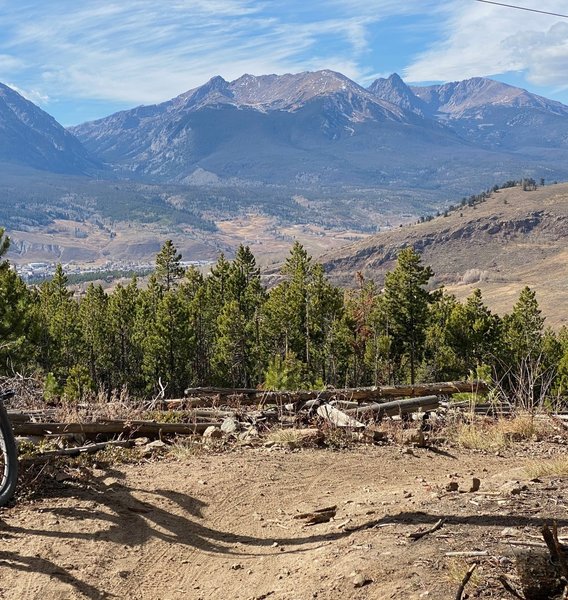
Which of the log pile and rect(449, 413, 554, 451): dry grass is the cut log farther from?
rect(449, 413, 554, 451): dry grass

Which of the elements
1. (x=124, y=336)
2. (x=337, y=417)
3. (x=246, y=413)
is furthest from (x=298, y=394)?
(x=124, y=336)

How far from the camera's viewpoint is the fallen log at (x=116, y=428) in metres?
7.97

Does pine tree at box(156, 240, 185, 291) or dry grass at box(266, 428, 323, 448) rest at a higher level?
pine tree at box(156, 240, 185, 291)

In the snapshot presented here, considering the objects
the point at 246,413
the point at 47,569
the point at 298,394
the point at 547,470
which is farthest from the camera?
the point at 298,394

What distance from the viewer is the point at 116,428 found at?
854 centimetres

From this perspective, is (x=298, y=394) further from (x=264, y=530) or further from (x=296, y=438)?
(x=264, y=530)

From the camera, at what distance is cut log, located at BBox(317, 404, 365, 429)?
931 cm

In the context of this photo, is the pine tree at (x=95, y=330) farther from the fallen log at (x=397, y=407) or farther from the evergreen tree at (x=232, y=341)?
the fallen log at (x=397, y=407)

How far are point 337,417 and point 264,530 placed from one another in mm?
3601

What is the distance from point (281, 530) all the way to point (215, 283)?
56.4 metres

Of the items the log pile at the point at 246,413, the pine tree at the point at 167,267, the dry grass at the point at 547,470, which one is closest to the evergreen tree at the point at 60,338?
the pine tree at the point at 167,267

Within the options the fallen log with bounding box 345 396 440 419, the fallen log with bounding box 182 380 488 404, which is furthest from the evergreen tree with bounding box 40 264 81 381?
the fallen log with bounding box 345 396 440 419

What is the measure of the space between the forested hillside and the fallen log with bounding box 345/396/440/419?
37.0 metres

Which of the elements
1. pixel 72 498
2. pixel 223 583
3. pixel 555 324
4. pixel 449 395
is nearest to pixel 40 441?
pixel 72 498
